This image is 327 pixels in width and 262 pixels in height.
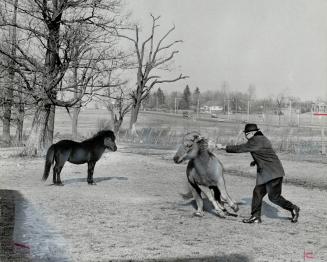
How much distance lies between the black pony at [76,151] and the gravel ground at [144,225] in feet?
1.96

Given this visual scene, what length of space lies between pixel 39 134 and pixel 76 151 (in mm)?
8706

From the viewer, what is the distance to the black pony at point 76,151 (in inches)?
504

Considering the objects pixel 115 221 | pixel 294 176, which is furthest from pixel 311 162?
pixel 115 221

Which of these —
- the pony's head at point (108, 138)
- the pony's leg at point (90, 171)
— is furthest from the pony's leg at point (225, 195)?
the pony's leg at point (90, 171)

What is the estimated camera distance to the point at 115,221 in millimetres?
8656

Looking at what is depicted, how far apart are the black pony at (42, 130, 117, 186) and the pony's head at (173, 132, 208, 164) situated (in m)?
4.20

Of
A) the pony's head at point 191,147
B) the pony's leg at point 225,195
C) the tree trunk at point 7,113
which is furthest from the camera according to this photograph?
the tree trunk at point 7,113

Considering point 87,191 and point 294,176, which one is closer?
point 87,191

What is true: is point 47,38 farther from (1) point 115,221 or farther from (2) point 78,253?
(2) point 78,253

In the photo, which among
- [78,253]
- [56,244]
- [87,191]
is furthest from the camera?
[87,191]

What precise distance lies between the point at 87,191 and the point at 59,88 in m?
Answer: 8.68

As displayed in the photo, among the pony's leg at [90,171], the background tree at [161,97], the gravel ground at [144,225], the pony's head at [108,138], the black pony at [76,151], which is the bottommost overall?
the gravel ground at [144,225]

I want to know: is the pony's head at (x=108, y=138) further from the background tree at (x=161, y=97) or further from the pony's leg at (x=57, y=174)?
the background tree at (x=161, y=97)

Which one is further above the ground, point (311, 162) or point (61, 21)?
point (61, 21)
